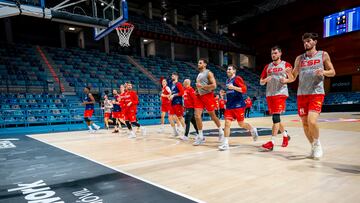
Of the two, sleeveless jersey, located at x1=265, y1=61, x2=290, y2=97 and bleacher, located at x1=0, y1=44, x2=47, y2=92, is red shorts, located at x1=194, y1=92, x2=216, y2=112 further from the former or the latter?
bleacher, located at x1=0, y1=44, x2=47, y2=92

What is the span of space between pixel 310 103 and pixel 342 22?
75.4 feet

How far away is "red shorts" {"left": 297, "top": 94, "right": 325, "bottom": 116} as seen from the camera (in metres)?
3.43

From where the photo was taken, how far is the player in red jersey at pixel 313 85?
3412mm

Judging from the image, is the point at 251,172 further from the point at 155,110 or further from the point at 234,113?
the point at 155,110

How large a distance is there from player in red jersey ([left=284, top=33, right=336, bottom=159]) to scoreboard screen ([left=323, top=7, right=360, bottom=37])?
21685 mm

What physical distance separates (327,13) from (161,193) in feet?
86.0

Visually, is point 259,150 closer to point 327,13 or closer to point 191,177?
point 191,177

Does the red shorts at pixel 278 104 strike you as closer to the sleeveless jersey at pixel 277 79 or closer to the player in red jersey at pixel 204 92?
the sleeveless jersey at pixel 277 79

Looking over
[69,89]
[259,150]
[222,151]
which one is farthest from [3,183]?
[69,89]

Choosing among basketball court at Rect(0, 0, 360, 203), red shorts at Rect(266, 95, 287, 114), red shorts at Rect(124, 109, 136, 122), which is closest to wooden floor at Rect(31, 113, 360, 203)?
basketball court at Rect(0, 0, 360, 203)

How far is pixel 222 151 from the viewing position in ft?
14.3

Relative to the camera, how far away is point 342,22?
2106cm

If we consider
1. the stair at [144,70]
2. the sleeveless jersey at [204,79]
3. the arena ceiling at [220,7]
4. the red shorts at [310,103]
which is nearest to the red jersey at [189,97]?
the sleeveless jersey at [204,79]

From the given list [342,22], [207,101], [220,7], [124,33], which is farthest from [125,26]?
[342,22]
